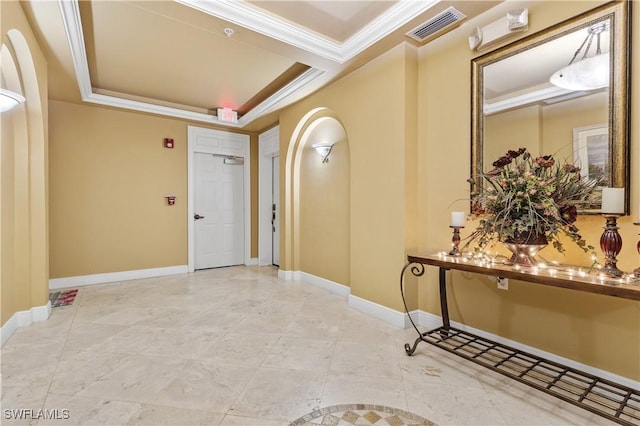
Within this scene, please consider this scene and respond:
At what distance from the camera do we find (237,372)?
2113mm

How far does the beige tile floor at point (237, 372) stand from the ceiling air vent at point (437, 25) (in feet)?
8.86

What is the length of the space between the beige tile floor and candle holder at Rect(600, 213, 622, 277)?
0.81m

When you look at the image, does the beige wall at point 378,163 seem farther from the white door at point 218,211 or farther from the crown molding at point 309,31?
the white door at point 218,211

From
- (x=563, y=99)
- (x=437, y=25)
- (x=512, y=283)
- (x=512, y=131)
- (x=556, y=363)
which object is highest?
(x=437, y=25)

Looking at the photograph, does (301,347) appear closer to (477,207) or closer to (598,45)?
(477,207)

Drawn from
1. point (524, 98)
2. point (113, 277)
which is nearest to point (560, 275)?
point (524, 98)

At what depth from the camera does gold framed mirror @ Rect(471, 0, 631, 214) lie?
179 cm

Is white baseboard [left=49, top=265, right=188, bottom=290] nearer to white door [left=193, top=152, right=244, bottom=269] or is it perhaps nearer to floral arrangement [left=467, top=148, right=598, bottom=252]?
white door [left=193, top=152, right=244, bottom=269]

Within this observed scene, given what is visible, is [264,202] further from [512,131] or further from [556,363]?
[556,363]

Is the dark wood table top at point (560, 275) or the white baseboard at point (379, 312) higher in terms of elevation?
the dark wood table top at point (560, 275)

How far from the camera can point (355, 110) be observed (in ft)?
11.2

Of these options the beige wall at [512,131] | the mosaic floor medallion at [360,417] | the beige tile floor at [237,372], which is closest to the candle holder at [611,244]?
the beige wall at [512,131]

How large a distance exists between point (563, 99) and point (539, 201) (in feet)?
2.45

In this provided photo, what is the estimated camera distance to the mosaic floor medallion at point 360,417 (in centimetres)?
161
